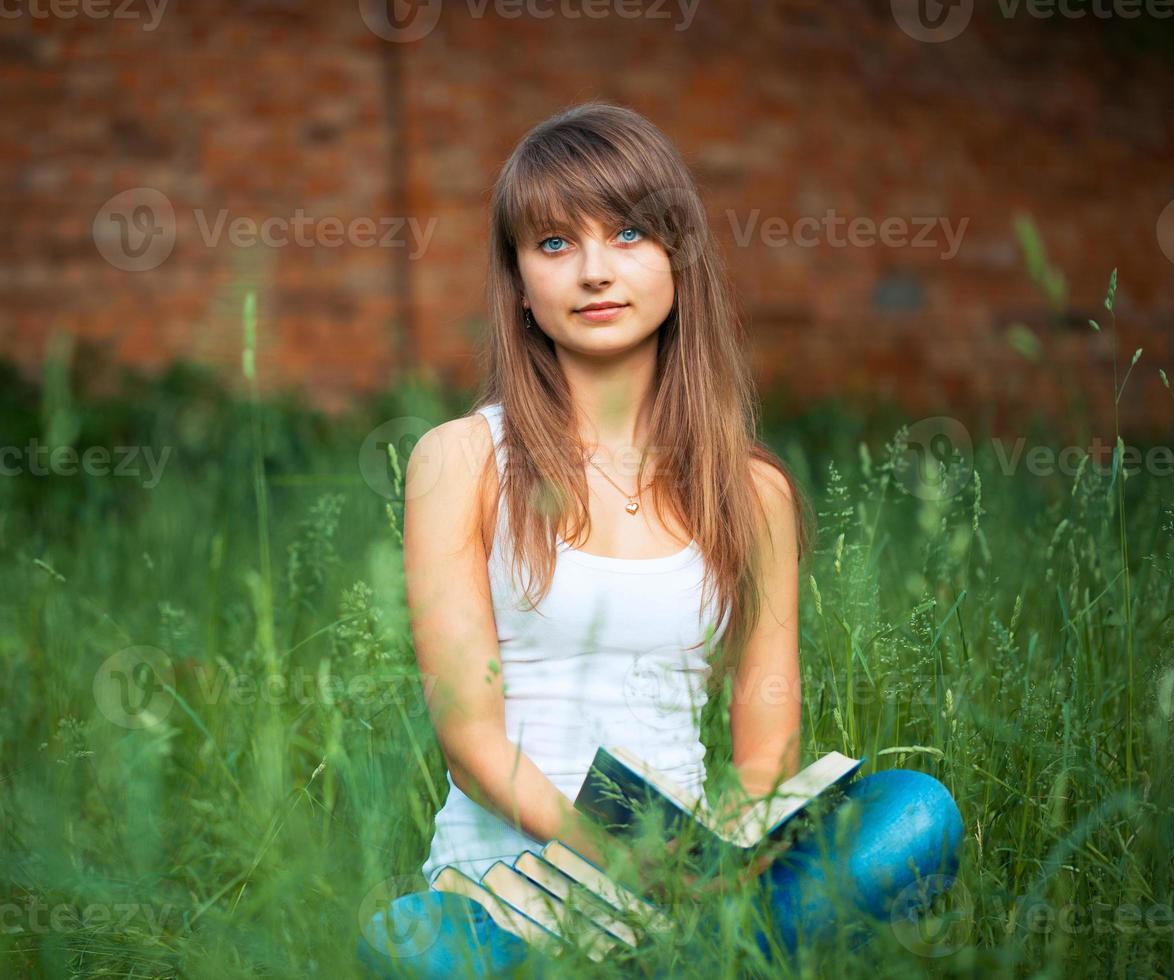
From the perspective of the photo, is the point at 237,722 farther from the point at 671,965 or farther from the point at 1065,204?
the point at 1065,204

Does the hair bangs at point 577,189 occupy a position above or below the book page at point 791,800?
above

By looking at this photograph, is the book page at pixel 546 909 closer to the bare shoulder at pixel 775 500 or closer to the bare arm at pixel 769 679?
the bare arm at pixel 769 679

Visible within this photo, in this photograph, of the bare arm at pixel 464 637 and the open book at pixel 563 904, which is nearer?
the open book at pixel 563 904

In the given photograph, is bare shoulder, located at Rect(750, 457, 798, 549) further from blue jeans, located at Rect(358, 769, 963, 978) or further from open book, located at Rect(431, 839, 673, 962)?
open book, located at Rect(431, 839, 673, 962)

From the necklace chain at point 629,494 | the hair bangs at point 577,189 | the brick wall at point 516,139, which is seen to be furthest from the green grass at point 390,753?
the brick wall at point 516,139

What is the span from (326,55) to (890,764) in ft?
16.3

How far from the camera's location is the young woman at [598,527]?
187cm

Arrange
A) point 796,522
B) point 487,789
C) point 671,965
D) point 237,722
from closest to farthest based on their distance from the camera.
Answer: point 671,965 → point 487,789 → point 796,522 → point 237,722

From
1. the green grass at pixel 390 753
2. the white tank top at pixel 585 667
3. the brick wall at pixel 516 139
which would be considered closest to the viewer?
the green grass at pixel 390 753

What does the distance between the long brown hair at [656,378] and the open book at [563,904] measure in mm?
392

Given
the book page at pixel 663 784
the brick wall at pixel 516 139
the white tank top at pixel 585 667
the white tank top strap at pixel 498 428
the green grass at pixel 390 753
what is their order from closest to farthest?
1. the book page at pixel 663 784
2. the green grass at pixel 390 753
3. the white tank top at pixel 585 667
4. the white tank top strap at pixel 498 428
5. the brick wall at pixel 516 139

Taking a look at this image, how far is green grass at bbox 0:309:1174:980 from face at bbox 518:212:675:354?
468mm

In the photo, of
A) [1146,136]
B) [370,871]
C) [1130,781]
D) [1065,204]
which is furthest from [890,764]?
[1146,136]

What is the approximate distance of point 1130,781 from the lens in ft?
6.49
